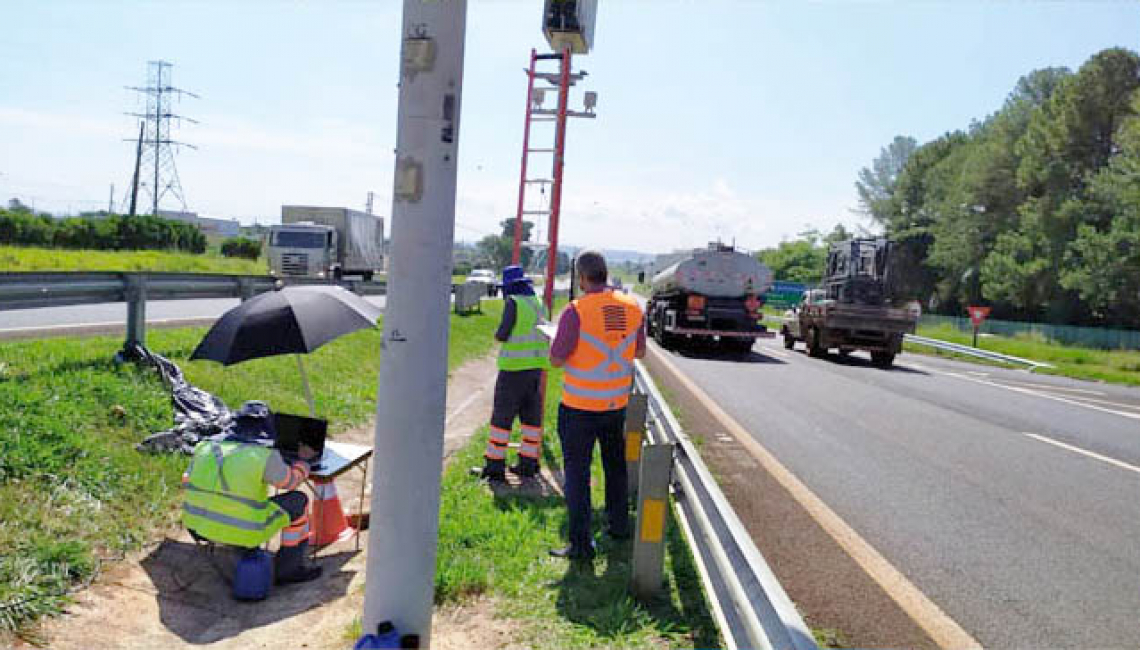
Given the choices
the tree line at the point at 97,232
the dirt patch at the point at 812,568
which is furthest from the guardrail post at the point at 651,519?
the tree line at the point at 97,232

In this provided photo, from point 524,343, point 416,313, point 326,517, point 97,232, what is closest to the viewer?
point 416,313

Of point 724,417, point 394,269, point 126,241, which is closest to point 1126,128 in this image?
point 724,417

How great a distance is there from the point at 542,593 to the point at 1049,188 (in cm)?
5300

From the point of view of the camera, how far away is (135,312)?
7.41 meters

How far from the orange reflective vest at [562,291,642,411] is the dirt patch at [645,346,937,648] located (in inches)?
57.5

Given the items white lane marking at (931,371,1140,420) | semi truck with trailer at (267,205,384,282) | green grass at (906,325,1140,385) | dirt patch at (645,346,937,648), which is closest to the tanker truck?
white lane marking at (931,371,1140,420)

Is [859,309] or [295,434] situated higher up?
[859,309]

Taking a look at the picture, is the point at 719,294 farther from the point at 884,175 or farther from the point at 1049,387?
the point at 884,175

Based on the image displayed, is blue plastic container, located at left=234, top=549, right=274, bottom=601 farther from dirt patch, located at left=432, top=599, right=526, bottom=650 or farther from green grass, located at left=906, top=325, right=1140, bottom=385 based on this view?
green grass, located at left=906, top=325, right=1140, bottom=385

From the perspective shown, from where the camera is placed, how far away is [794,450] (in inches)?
322

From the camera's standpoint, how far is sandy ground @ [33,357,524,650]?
3.86 metres

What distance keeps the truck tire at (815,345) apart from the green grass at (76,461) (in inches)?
598

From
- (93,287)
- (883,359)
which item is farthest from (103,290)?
(883,359)

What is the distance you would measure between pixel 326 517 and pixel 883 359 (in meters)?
17.2
